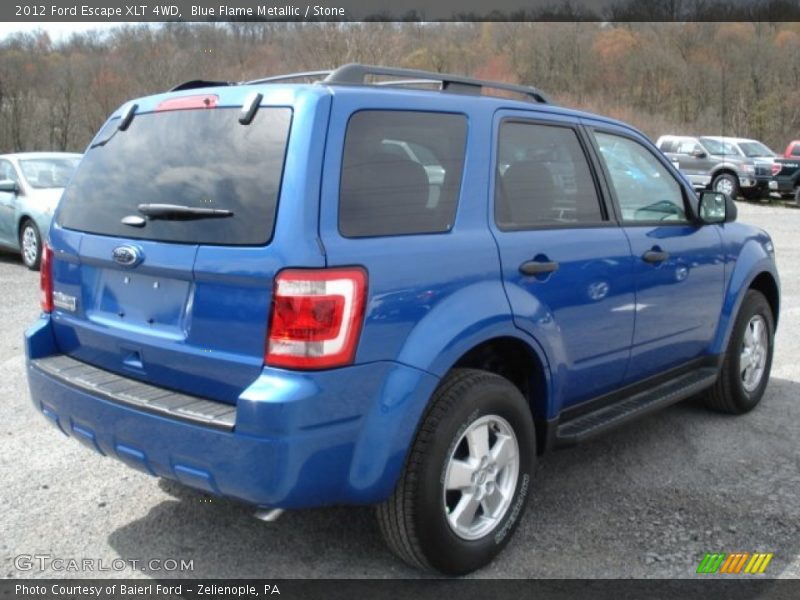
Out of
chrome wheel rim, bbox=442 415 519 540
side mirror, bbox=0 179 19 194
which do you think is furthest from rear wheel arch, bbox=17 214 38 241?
chrome wheel rim, bbox=442 415 519 540

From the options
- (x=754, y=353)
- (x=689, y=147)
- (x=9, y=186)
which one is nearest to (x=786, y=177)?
(x=689, y=147)

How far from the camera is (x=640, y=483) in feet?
13.1

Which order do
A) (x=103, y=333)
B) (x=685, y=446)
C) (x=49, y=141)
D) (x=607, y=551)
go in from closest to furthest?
1. (x=103, y=333)
2. (x=607, y=551)
3. (x=685, y=446)
4. (x=49, y=141)

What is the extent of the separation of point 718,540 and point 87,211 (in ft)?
9.79

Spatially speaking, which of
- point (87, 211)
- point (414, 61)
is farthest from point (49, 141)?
point (87, 211)

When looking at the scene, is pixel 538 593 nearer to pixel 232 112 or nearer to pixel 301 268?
pixel 301 268

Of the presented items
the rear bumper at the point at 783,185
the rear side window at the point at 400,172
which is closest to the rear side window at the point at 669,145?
the rear bumper at the point at 783,185

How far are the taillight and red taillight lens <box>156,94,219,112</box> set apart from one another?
84 centimetres

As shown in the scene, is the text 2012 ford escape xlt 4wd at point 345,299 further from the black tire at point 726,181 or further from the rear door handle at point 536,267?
the black tire at point 726,181

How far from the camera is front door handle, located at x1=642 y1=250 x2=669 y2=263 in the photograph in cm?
398

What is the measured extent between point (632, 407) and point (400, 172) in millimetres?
1828

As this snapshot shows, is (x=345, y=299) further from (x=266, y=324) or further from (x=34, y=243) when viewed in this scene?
(x=34, y=243)

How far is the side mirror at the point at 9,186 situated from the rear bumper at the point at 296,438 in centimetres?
885

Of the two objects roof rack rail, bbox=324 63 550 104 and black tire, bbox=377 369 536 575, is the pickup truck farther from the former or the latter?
black tire, bbox=377 369 536 575
